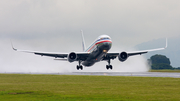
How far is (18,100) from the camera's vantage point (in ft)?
60.0

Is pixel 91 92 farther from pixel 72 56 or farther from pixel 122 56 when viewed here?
pixel 72 56

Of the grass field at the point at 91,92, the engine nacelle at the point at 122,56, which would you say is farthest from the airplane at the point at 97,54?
the grass field at the point at 91,92

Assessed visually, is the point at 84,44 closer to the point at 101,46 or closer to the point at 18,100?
the point at 101,46

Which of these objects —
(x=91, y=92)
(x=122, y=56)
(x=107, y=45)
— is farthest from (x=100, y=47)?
(x=91, y=92)

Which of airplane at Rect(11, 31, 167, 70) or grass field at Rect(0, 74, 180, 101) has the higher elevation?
airplane at Rect(11, 31, 167, 70)

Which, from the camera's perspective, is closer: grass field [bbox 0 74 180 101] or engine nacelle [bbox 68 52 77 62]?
grass field [bbox 0 74 180 101]

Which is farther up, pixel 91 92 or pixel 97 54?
pixel 97 54

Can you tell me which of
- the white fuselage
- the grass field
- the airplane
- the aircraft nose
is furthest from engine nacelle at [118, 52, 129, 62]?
the grass field

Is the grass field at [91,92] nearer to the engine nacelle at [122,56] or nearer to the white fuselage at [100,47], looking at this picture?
the white fuselage at [100,47]

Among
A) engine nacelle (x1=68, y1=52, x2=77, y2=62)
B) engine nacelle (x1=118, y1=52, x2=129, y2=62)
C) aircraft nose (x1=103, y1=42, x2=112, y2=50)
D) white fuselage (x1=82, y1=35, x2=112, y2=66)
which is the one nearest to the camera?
aircraft nose (x1=103, y1=42, x2=112, y2=50)

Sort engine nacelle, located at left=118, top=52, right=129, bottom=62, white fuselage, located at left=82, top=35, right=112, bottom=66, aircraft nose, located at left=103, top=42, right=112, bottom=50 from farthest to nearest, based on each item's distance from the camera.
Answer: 1. engine nacelle, located at left=118, top=52, right=129, bottom=62
2. white fuselage, located at left=82, top=35, right=112, bottom=66
3. aircraft nose, located at left=103, top=42, right=112, bottom=50

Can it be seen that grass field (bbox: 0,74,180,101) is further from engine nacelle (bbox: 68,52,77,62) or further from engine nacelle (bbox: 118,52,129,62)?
engine nacelle (bbox: 68,52,77,62)

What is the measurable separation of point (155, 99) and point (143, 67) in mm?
78721

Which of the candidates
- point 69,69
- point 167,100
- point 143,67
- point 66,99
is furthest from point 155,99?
point 143,67
